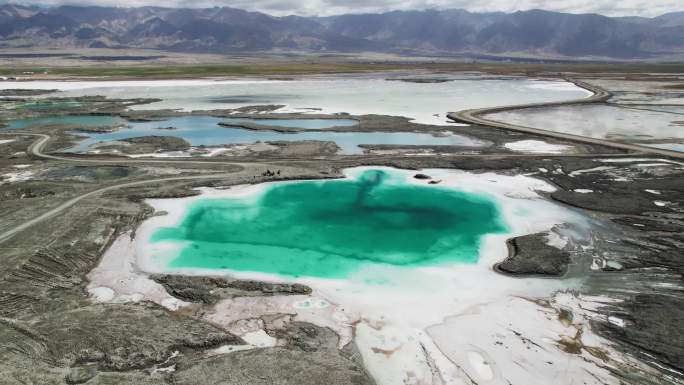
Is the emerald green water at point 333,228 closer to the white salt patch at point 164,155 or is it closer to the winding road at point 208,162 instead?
the winding road at point 208,162

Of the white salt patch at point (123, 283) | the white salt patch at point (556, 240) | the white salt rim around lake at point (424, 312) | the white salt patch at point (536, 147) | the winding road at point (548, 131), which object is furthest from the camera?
the white salt patch at point (536, 147)

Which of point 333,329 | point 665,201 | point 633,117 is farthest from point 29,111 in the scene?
point 633,117

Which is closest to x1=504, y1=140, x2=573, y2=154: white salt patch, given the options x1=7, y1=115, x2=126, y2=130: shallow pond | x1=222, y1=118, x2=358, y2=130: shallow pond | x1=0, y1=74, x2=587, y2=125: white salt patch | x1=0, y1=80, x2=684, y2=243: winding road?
x1=0, y1=80, x2=684, y2=243: winding road

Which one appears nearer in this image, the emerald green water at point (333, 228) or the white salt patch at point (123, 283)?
the white salt patch at point (123, 283)

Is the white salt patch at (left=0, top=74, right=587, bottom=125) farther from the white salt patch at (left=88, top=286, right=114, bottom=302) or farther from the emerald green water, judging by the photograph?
the white salt patch at (left=88, top=286, right=114, bottom=302)

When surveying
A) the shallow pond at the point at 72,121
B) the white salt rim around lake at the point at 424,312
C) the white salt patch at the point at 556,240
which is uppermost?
the shallow pond at the point at 72,121

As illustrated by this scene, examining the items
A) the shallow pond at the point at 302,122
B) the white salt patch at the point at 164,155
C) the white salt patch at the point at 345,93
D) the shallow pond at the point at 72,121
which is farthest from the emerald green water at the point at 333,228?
the shallow pond at the point at 72,121

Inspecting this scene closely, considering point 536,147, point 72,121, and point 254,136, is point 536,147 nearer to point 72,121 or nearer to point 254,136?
point 254,136
